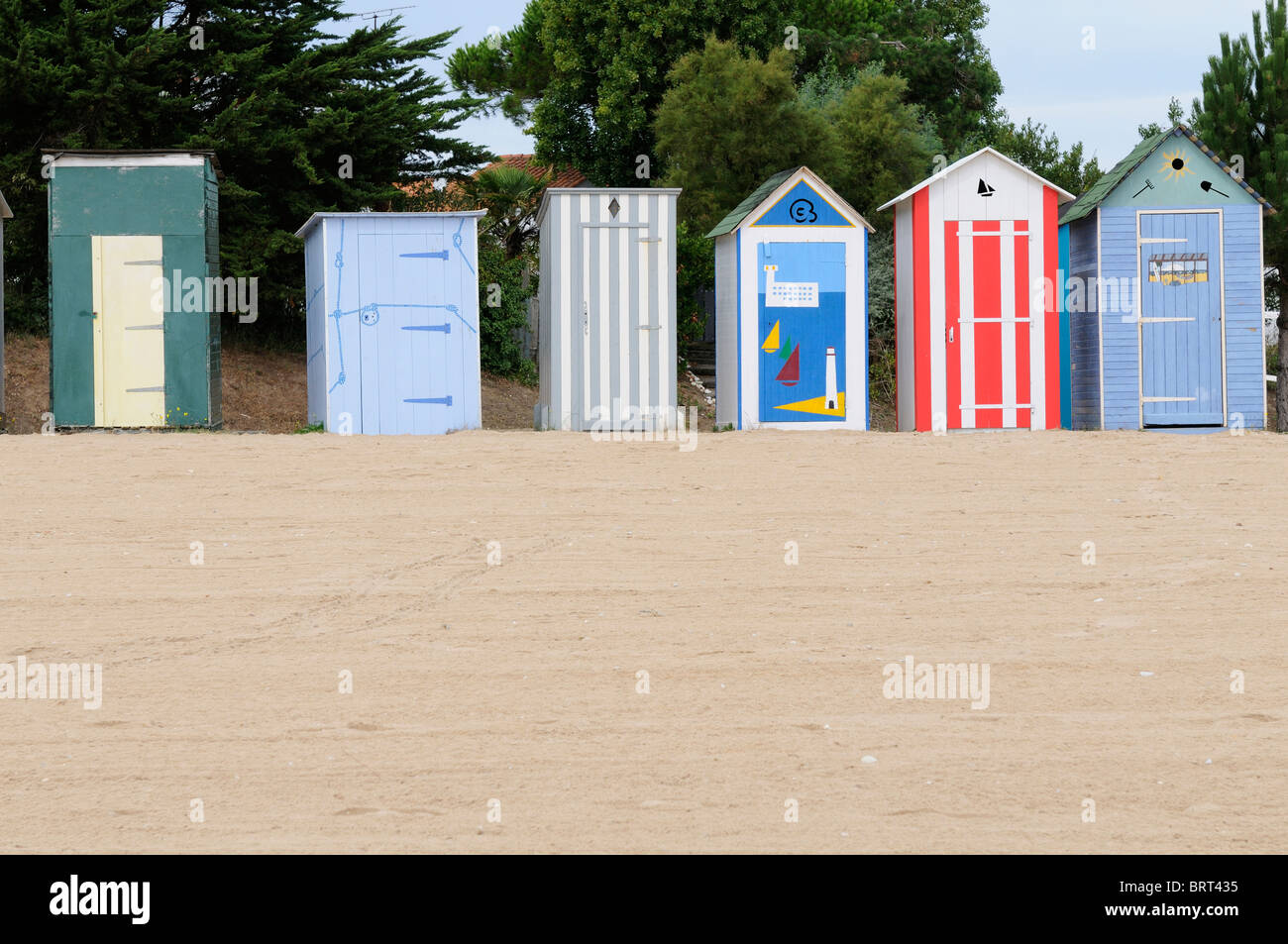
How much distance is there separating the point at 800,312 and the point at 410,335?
12.4ft

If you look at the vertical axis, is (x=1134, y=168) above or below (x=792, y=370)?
above

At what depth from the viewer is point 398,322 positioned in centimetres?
1487

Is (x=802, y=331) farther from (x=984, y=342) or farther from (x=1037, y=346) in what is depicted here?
(x=1037, y=346)

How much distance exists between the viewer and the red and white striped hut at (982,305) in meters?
15.3

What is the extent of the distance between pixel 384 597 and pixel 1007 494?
518 cm

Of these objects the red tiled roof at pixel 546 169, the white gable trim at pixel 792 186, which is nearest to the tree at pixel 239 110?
the red tiled roof at pixel 546 169

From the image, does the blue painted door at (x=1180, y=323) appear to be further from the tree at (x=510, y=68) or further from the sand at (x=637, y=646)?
the tree at (x=510, y=68)

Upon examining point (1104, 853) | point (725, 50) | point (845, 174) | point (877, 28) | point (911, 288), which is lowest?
point (1104, 853)

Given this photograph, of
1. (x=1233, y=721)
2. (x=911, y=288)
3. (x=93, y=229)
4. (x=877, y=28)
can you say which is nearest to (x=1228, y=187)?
(x=911, y=288)

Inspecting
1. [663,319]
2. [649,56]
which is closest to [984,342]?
[663,319]

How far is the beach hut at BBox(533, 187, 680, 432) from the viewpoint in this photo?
14953 millimetres

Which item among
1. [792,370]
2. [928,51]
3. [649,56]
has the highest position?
[928,51]

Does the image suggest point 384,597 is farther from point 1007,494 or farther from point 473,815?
point 1007,494

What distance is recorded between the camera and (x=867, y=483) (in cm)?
1200
